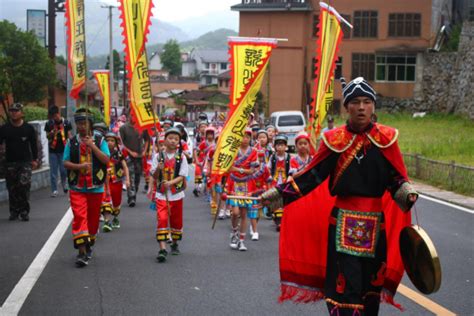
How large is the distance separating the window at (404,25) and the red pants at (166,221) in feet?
149

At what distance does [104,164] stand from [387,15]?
46.1 m

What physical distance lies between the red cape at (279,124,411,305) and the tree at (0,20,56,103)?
77.6 ft

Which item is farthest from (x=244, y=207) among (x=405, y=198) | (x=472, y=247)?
(x=405, y=198)

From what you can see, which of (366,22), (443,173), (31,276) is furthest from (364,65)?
(31,276)

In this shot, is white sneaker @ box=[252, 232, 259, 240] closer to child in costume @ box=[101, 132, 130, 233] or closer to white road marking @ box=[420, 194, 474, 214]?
child in costume @ box=[101, 132, 130, 233]

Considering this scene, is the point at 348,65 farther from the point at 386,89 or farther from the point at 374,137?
the point at 374,137

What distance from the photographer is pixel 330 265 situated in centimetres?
550

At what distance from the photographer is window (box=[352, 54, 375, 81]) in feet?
174

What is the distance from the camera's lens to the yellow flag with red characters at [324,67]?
978 cm

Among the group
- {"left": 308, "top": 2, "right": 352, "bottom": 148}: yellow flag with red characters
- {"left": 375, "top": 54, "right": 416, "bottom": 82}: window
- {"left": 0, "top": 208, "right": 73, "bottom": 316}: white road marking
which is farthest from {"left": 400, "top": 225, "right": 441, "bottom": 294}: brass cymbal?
{"left": 375, "top": 54, "right": 416, "bottom": 82}: window

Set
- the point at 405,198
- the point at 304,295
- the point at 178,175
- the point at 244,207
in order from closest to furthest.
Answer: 1. the point at 405,198
2. the point at 304,295
3. the point at 178,175
4. the point at 244,207

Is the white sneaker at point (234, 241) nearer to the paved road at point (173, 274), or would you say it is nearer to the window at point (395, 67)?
the paved road at point (173, 274)

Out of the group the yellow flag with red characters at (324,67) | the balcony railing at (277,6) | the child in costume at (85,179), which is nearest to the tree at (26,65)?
the yellow flag with red characters at (324,67)

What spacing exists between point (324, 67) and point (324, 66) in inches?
0.7
